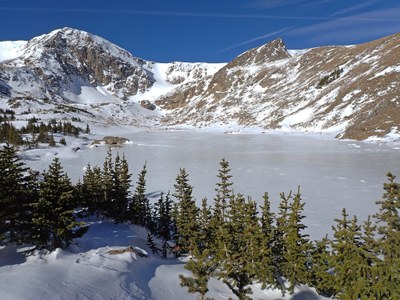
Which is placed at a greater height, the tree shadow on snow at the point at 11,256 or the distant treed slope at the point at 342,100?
the distant treed slope at the point at 342,100

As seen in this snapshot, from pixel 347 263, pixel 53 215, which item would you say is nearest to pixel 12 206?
pixel 53 215

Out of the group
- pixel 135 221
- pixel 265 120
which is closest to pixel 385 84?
pixel 265 120

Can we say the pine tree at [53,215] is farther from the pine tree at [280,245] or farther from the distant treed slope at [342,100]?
the distant treed slope at [342,100]

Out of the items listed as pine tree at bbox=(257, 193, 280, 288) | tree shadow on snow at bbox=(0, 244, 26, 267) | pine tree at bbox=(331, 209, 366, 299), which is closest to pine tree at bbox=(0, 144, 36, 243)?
tree shadow on snow at bbox=(0, 244, 26, 267)

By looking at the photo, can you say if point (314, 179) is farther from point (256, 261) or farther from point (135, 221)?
point (256, 261)

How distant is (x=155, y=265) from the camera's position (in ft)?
62.3

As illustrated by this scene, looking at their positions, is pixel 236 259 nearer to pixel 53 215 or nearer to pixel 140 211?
pixel 53 215

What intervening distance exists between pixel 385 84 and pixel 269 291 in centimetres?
11158

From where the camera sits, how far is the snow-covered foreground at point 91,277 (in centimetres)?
1274

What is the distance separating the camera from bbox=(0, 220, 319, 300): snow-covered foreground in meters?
12.7

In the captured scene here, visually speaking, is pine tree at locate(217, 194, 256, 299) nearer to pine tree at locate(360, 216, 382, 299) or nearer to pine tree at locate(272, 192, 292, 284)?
pine tree at locate(272, 192, 292, 284)

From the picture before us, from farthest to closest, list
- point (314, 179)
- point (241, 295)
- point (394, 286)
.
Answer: point (314, 179) → point (241, 295) → point (394, 286)

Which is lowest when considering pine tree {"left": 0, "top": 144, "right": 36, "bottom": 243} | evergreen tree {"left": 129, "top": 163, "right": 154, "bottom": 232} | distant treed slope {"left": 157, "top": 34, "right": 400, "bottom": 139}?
evergreen tree {"left": 129, "top": 163, "right": 154, "bottom": 232}

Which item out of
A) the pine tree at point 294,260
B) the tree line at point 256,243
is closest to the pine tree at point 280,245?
the tree line at point 256,243
